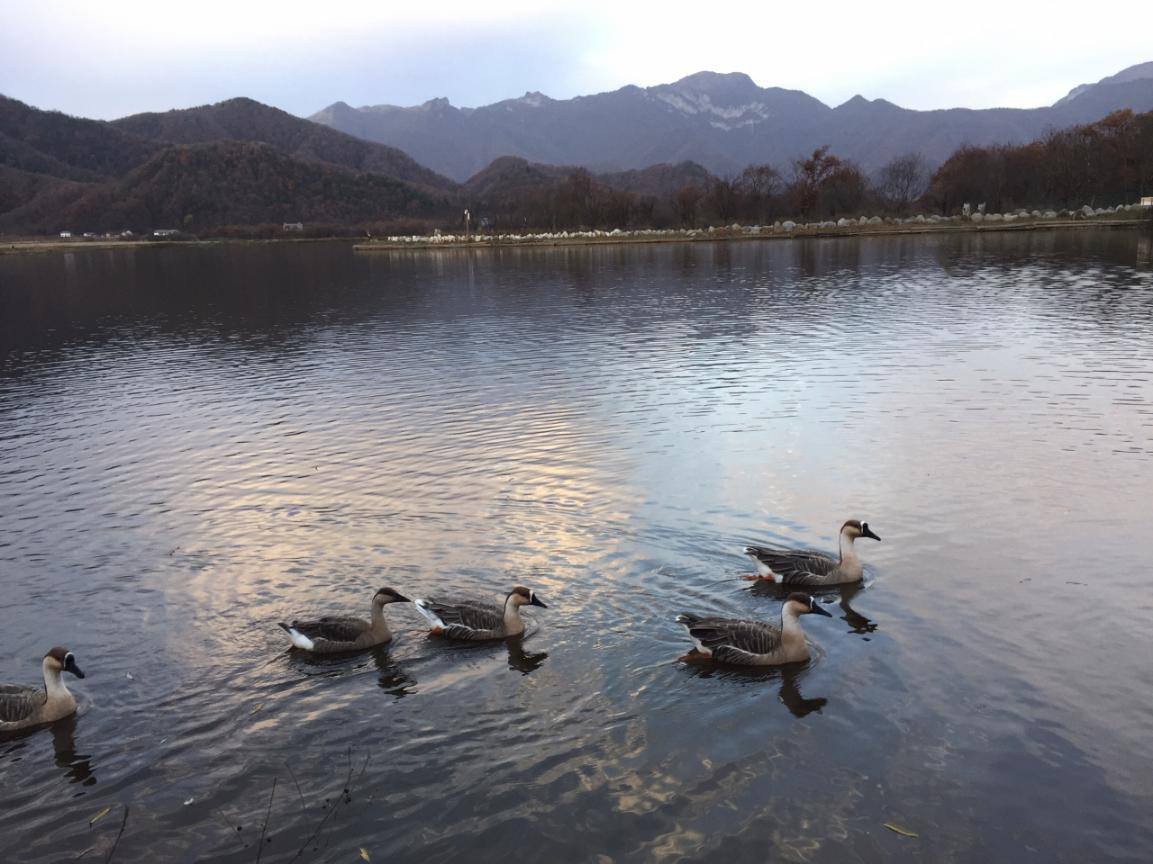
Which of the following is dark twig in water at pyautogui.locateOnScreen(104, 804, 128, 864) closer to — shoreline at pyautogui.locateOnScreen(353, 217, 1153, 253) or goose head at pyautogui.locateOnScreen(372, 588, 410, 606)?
goose head at pyautogui.locateOnScreen(372, 588, 410, 606)

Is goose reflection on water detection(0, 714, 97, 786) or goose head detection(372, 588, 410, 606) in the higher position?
goose head detection(372, 588, 410, 606)

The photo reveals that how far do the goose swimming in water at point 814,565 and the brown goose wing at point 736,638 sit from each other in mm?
1849

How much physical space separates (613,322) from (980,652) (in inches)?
1155

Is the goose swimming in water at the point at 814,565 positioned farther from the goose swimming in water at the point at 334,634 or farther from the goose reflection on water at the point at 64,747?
the goose reflection on water at the point at 64,747

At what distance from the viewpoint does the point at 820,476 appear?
52.4 feet

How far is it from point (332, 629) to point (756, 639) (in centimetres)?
511

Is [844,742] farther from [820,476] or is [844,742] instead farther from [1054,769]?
[820,476]

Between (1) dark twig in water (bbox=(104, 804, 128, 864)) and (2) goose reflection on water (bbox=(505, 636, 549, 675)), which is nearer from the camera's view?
(1) dark twig in water (bbox=(104, 804, 128, 864))

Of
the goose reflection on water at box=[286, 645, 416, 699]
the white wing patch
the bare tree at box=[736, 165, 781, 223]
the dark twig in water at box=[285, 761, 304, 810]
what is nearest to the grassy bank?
the bare tree at box=[736, 165, 781, 223]

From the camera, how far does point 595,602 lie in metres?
11.2

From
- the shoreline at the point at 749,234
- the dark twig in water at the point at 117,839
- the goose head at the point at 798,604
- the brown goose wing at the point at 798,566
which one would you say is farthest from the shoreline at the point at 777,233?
the dark twig in water at the point at 117,839

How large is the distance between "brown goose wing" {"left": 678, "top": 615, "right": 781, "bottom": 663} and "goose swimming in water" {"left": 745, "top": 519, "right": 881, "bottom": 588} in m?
1.85

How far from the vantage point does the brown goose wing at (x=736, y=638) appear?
958 cm

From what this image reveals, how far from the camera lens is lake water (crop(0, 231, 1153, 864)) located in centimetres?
734
